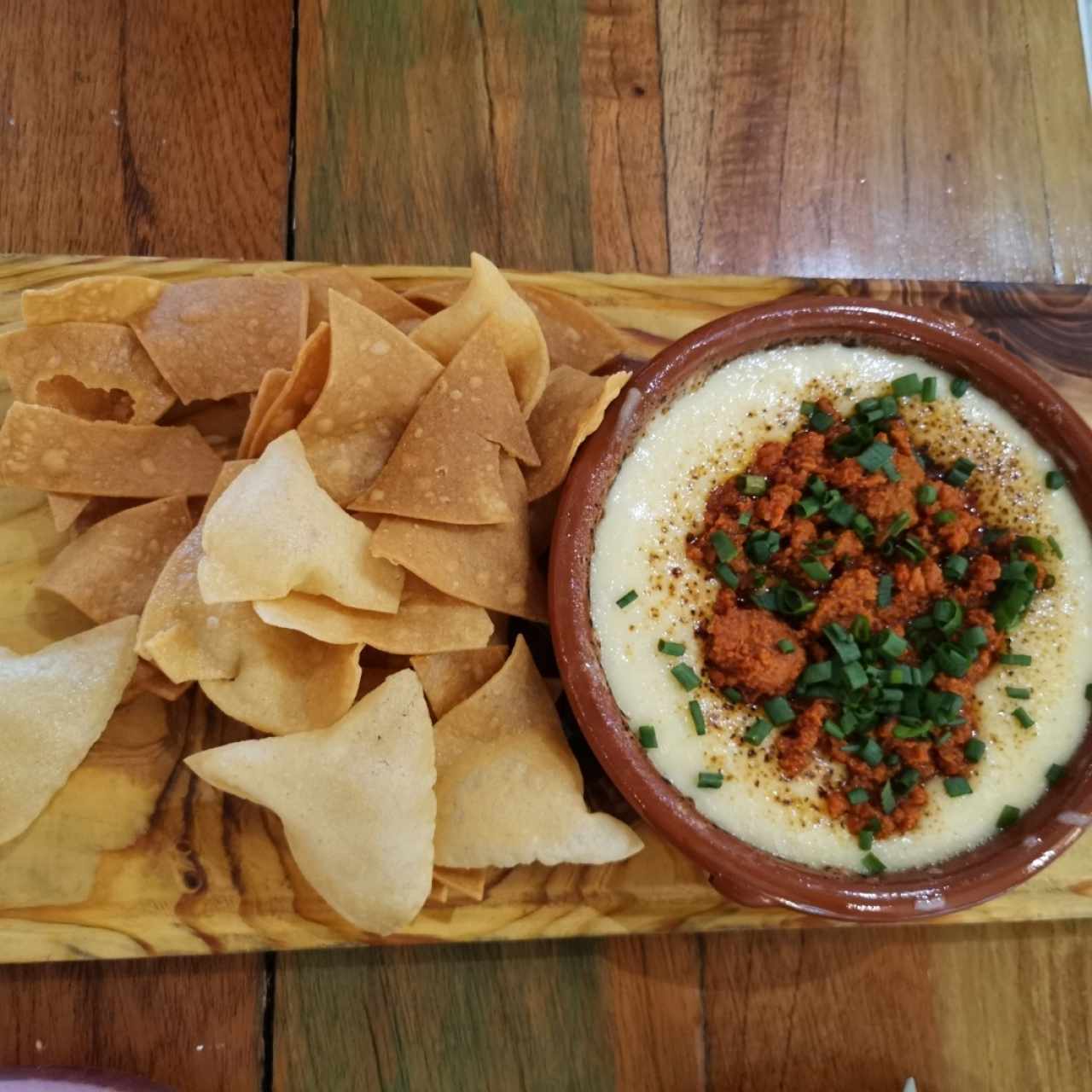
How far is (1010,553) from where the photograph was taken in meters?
1.54

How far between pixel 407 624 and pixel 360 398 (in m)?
0.34

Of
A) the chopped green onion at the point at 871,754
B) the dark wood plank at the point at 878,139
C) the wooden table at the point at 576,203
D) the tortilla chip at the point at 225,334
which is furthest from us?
the dark wood plank at the point at 878,139

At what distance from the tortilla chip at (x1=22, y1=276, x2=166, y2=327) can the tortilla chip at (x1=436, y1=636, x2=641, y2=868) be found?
2.61 feet

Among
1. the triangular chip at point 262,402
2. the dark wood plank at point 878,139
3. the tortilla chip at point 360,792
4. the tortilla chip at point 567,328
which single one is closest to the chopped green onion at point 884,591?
the tortilla chip at point 567,328

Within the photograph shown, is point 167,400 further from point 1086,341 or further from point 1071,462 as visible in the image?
point 1086,341

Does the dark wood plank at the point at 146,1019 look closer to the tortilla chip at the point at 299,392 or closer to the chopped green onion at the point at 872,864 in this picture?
the tortilla chip at the point at 299,392

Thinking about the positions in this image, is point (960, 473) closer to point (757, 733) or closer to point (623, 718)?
point (757, 733)

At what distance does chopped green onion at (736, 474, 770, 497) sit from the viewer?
150cm

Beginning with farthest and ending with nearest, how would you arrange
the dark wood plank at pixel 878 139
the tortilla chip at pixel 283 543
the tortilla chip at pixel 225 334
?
the dark wood plank at pixel 878 139 < the tortilla chip at pixel 225 334 < the tortilla chip at pixel 283 543

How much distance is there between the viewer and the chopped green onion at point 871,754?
146 cm

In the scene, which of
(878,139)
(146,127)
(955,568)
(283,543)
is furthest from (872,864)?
(146,127)

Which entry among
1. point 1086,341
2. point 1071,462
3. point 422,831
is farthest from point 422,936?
point 1086,341

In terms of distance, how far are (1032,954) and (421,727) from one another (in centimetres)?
118

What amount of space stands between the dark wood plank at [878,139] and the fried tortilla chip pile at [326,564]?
0.74m
